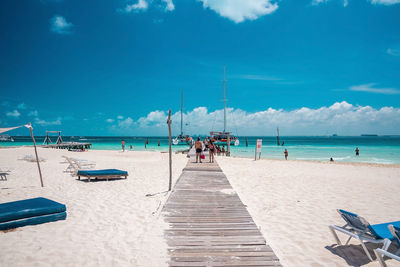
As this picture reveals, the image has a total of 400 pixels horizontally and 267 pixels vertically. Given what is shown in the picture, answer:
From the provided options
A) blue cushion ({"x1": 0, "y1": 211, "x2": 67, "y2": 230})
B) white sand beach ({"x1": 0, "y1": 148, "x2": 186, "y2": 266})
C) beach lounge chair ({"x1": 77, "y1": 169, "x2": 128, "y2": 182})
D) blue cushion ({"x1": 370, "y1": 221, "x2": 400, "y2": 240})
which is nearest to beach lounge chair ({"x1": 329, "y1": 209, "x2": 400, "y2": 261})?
blue cushion ({"x1": 370, "y1": 221, "x2": 400, "y2": 240})

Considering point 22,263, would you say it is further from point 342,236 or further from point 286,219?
point 342,236

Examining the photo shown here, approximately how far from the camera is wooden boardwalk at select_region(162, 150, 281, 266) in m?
3.60

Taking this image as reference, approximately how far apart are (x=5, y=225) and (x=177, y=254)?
3622 millimetres

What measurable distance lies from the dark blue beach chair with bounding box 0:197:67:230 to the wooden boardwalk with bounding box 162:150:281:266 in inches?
96.0

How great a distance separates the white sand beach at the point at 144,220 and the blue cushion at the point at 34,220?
146mm

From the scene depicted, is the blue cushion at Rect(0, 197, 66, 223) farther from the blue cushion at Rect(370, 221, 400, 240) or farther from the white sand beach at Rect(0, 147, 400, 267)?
the blue cushion at Rect(370, 221, 400, 240)

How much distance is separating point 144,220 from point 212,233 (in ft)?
5.98

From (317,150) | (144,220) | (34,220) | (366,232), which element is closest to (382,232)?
(366,232)

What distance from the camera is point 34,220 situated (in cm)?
504

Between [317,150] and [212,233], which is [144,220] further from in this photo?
[317,150]

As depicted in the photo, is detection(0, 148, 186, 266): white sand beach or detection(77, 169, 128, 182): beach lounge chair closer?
detection(0, 148, 186, 266): white sand beach

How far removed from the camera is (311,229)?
206 inches

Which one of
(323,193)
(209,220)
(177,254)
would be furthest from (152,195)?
(323,193)

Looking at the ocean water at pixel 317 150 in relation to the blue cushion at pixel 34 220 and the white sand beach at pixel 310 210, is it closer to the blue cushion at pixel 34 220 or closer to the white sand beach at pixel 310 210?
the white sand beach at pixel 310 210
